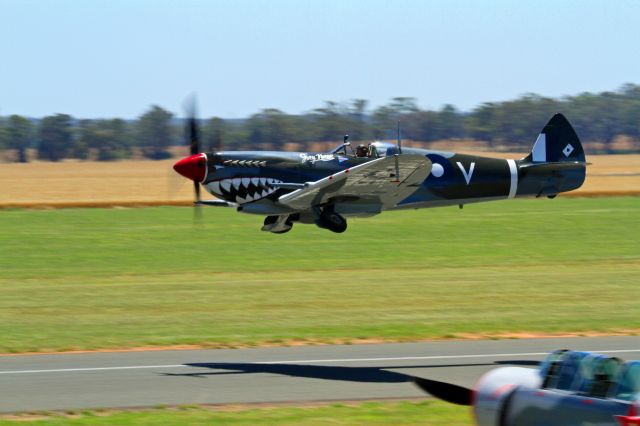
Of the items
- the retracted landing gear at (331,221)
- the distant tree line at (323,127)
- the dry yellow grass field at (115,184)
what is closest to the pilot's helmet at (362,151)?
the retracted landing gear at (331,221)

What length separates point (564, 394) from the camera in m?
11.4

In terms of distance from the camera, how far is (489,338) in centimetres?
2533

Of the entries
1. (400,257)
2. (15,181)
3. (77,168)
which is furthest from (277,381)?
(77,168)

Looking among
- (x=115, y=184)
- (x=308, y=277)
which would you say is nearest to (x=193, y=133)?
(x=308, y=277)

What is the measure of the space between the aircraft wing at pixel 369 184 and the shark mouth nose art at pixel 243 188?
829mm

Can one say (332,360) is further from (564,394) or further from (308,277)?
(308,277)

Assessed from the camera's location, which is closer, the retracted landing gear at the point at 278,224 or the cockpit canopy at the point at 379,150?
the cockpit canopy at the point at 379,150

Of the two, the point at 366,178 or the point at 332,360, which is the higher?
the point at 366,178

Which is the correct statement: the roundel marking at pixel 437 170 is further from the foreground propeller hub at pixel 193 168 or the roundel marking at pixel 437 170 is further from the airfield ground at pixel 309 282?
the foreground propeller hub at pixel 193 168

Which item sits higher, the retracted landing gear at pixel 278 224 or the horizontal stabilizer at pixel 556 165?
the horizontal stabilizer at pixel 556 165

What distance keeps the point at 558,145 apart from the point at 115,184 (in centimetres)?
7412

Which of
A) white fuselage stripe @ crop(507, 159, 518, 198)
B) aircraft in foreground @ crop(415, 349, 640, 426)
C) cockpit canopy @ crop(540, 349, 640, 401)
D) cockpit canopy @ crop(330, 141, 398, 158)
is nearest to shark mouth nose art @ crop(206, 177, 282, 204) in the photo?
cockpit canopy @ crop(330, 141, 398, 158)

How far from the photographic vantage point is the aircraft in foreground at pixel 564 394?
35.2 feet

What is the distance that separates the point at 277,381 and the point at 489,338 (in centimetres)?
776
